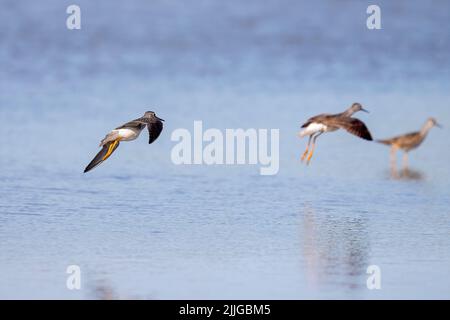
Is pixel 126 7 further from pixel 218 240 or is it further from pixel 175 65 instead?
pixel 218 240

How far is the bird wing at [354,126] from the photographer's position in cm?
1034

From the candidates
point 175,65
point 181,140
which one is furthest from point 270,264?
point 175,65

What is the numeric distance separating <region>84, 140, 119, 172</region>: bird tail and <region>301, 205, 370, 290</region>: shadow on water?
5.89ft

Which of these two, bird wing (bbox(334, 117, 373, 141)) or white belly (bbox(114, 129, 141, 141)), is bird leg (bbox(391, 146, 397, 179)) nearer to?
bird wing (bbox(334, 117, 373, 141))

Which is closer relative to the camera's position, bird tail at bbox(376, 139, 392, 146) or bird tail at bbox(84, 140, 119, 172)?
bird tail at bbox(84, 140, 119, 172)

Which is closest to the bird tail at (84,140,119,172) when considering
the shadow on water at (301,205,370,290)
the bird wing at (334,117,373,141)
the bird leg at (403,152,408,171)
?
the shadow on water at (301,205,370,290)

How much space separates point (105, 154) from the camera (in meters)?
10.3

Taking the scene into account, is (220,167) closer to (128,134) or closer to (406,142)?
(128,134)

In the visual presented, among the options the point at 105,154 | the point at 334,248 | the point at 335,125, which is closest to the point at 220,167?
the point at 335,125

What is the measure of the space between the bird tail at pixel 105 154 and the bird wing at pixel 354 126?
209 centimetres

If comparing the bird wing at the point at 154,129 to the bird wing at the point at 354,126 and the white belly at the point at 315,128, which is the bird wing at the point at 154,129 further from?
the bird wing at the point at 354,126

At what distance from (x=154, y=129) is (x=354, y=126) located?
1.93 meters

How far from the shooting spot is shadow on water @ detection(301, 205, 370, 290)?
769 centimetres

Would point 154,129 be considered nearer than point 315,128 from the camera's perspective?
Yes
